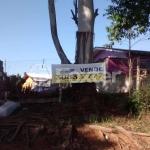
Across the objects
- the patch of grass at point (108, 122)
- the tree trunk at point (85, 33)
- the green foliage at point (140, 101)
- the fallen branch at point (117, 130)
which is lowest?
the fallen branch at point (117, 130)

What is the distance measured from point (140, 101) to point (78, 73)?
199 centimetres

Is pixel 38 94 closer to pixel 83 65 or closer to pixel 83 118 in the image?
pixel 83 65

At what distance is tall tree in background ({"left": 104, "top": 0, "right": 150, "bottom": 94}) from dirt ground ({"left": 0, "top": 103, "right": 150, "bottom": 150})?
6.03 m

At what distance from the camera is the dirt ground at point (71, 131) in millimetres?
5480

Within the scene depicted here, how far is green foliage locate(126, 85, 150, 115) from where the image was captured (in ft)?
24.9

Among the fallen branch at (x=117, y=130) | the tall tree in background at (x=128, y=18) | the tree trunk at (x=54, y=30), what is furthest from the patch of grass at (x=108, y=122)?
the tall tree in background at (x=128, y=18)

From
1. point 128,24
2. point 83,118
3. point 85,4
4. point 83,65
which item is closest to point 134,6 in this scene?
point 128,24

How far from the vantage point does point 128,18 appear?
12.8 m

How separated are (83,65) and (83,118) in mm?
2028

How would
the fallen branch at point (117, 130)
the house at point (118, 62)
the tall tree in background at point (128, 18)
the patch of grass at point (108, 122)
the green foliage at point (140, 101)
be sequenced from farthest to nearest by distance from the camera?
the house at point (118, 62) < the tall tree in background at point (128, 18) < the green foliage at point (140, 101) < the patch of grass at point (108, 122) < the fallen branch at point (117, 130)

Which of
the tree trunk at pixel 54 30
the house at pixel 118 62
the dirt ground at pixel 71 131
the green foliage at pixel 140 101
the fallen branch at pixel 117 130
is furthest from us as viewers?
the house at pixel 118 62

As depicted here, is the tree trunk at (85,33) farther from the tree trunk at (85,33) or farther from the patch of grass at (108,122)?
the patch of grass at (108,122)

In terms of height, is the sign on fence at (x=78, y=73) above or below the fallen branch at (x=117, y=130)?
above

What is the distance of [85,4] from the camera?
8.82 metres
